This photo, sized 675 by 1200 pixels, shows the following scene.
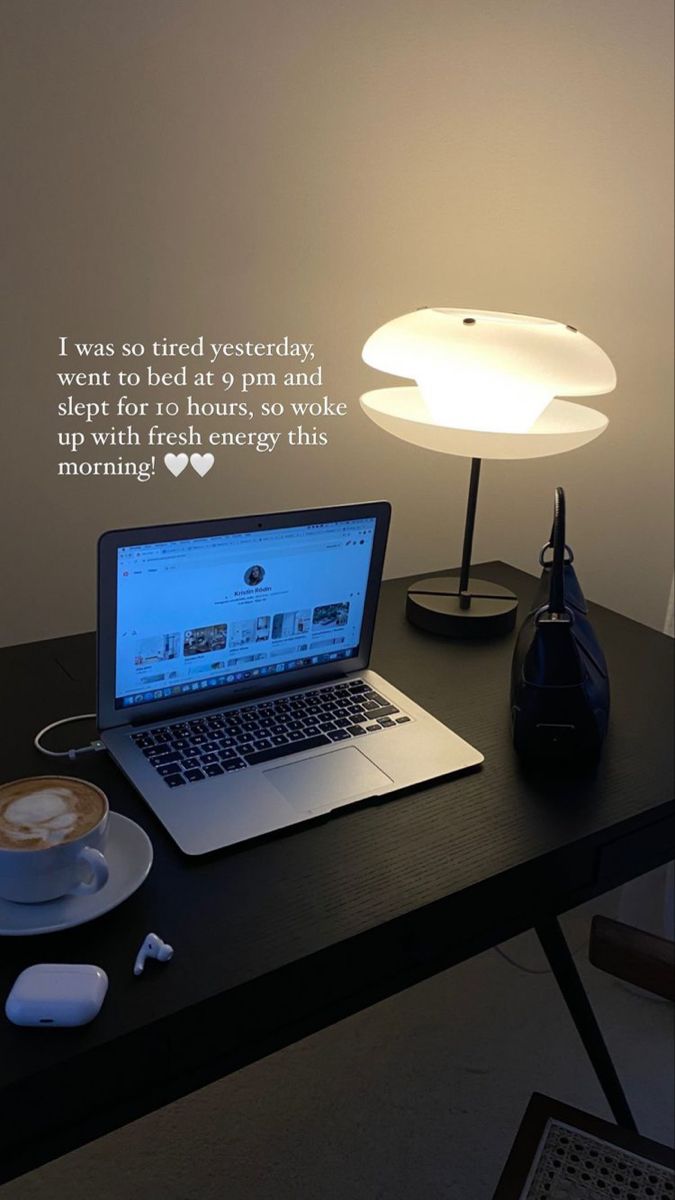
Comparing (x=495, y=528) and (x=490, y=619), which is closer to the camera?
(x=490, y=619)

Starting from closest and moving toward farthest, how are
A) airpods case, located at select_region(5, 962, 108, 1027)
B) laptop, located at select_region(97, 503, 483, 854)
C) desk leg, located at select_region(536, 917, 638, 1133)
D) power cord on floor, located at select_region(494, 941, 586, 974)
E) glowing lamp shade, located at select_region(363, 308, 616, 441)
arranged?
airpods case, located at select_region(5, 962, 108, 1027), laptop, located at select_region(97, 503, 483, 854), glowing lamp shade, located at select_region(363, 308, 616, 441), desk leg, located at select_region(536, 917, 638, 1133), power cord on floor, located at select_region(494, 941, 586, 974)

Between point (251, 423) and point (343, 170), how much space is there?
0.39 m

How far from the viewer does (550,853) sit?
0.95m

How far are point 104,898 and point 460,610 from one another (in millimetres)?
735

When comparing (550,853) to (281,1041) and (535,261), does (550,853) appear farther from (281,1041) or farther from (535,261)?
(535,261)

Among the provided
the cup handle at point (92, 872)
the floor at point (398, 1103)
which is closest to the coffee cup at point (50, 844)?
the cup handle at point (92, 872)

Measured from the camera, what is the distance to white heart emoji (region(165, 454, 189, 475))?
1.49 m

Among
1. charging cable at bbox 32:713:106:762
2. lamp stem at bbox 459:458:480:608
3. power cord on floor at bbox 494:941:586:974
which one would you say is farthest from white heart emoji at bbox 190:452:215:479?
power cord on floor at bbox 494:941:586:974

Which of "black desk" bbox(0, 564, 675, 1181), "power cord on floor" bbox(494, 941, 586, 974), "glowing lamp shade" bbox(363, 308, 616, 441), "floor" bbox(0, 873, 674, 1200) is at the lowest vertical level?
"floor" bbox(0, 873, 674, 1200)

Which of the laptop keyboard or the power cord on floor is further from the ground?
the laptop keyboard

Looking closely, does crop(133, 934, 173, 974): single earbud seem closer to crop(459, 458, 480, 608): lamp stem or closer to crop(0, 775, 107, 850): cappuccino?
crop(0, 775, 107, 850): cappuccino

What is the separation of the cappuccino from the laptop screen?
19 cm

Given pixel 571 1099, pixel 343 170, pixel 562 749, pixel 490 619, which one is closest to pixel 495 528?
pixel 490 619

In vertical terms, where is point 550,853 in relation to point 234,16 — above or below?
below
